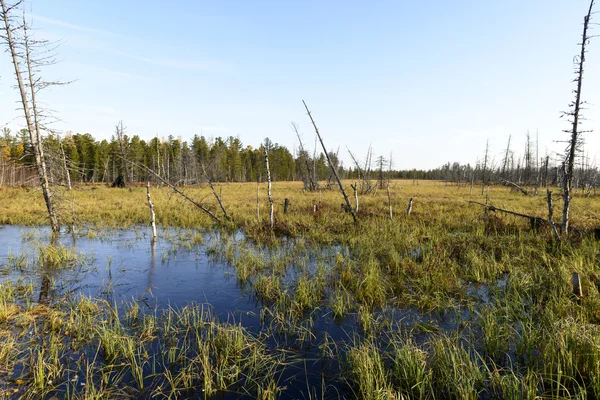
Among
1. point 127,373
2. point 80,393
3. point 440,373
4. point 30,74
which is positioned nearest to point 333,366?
point 440,373

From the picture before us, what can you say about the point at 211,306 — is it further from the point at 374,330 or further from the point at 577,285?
the point at 577,285

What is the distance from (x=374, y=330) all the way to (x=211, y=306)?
3292 millimetres

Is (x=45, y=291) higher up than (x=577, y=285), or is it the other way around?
(x=577, y=285)

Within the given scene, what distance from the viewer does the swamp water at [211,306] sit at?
12.1ft

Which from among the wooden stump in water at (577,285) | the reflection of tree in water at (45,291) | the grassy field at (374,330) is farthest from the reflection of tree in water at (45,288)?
the wooden stump in water at (577,285)

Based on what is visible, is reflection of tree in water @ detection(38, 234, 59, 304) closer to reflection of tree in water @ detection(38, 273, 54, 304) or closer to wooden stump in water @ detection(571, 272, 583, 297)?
reflection of tree in water @ detection(38, 273, 54, 304)

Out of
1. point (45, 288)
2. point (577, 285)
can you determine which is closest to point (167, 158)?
point (45, 288)

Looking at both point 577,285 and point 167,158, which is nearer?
point 577,285

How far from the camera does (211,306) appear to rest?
6012 mm

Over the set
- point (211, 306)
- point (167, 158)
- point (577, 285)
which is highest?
point (167, 158)

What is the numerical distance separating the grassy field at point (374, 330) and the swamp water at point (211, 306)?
0.05m

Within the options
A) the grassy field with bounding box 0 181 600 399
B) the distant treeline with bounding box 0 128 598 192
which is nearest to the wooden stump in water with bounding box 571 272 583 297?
the grassy field with bounding box 0 181 600 399

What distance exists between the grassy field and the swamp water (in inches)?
1.9

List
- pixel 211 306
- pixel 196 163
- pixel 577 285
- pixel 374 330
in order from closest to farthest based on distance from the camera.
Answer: pixel 374 330 → pixel 577 285 → pixel 211 306 → pixel 196 163
